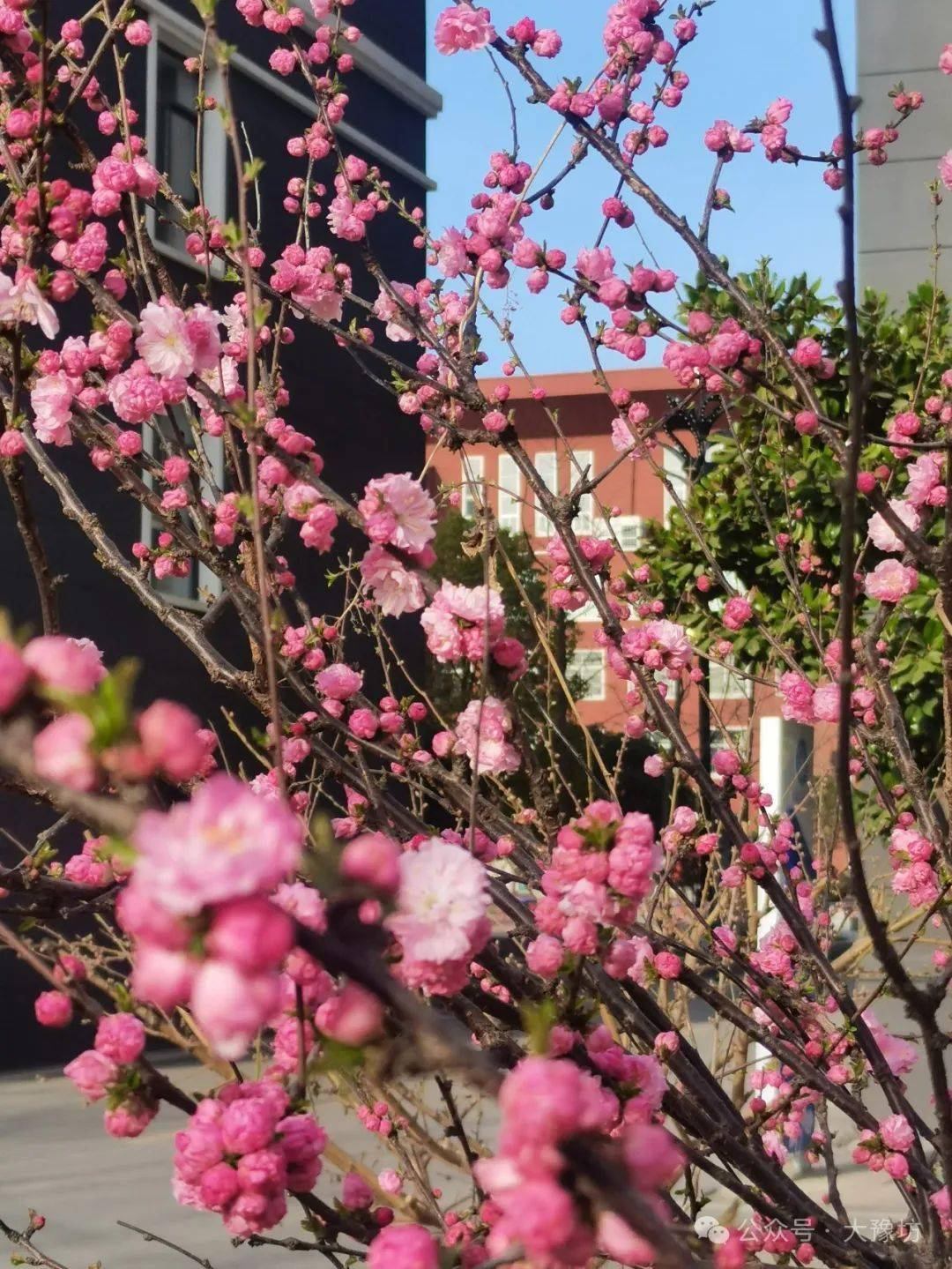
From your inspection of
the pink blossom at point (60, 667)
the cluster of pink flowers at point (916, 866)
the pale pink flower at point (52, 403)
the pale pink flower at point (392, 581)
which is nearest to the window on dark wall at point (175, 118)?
the pale pink flower at point (52, 403)

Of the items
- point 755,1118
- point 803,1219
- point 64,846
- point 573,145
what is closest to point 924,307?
point 573,145

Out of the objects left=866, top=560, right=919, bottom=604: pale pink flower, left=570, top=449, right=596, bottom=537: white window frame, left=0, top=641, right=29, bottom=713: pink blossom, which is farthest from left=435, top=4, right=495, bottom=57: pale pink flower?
left=570, top=449, right=596, bottom=537: white window frame

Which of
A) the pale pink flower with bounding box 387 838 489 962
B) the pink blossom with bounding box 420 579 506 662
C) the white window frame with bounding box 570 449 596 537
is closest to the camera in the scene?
the pale pink flower with bounding box 387 838 489 962

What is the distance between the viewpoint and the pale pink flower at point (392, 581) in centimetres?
162

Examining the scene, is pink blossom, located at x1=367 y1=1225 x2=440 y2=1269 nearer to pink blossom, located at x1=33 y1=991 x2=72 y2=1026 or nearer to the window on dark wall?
pink blossom, located at x1=33 y1=991 x2=72 y2=1026

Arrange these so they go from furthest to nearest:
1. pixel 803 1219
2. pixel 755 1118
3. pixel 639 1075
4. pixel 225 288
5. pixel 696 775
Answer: pixel 225 288
pixel 755 1118
pixel 696 775
pixel 803 1219
pixel 639 1075

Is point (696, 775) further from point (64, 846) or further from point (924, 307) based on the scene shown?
point (64, 846)

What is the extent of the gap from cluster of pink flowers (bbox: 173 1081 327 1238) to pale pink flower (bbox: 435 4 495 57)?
2403mm

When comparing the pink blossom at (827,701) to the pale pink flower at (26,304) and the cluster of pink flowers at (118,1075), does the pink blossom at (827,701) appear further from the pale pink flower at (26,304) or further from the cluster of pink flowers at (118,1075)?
the cluster of pink flowers at (118,1075)

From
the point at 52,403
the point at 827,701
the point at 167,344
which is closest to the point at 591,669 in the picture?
the point at 827,701

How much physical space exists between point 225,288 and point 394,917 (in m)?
7.95

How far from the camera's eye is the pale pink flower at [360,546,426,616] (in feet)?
5.33

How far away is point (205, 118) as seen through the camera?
9.01 m

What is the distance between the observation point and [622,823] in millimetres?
1052
